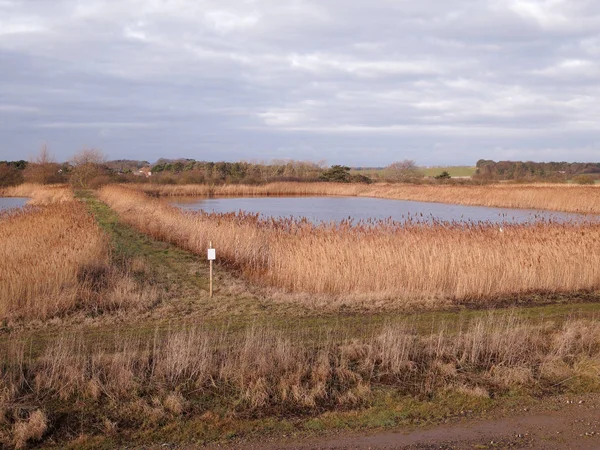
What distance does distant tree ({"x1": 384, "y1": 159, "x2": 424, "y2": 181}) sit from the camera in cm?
6681

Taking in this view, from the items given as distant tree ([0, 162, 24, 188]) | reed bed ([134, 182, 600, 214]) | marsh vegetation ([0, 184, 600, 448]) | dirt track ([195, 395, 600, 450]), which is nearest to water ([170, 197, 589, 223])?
reed bed ([134, 182, 600, 214])

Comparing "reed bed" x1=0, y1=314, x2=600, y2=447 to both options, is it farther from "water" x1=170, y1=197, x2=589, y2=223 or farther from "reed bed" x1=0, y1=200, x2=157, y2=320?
"water" x1=170, y1=197, x2=589, y2=223

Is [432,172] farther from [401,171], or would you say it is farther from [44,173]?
[44,173]

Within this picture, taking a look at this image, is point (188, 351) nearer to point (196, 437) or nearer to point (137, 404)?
point (137, 404)

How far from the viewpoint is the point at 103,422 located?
16.2ft

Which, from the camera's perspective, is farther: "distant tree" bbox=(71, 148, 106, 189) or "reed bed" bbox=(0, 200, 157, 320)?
"distant tree" bbox=(71, 148, 106, 189)

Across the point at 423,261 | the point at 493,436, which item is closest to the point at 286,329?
the point at 493,436

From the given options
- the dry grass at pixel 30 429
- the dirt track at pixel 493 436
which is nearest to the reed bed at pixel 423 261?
the dirt track at pixel 493 436

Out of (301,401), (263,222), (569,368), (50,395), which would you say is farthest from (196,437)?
(263,222)

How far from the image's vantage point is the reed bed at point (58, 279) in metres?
8.21

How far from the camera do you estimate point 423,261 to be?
10.9 metres

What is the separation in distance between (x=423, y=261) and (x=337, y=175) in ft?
161

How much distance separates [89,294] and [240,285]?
2742 millimetres

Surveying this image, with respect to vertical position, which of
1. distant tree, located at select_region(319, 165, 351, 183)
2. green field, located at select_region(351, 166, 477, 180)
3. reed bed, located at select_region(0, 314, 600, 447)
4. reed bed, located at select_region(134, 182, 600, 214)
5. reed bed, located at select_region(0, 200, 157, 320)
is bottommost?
reed bed, located at select_region(0, 314, 600, 447)
